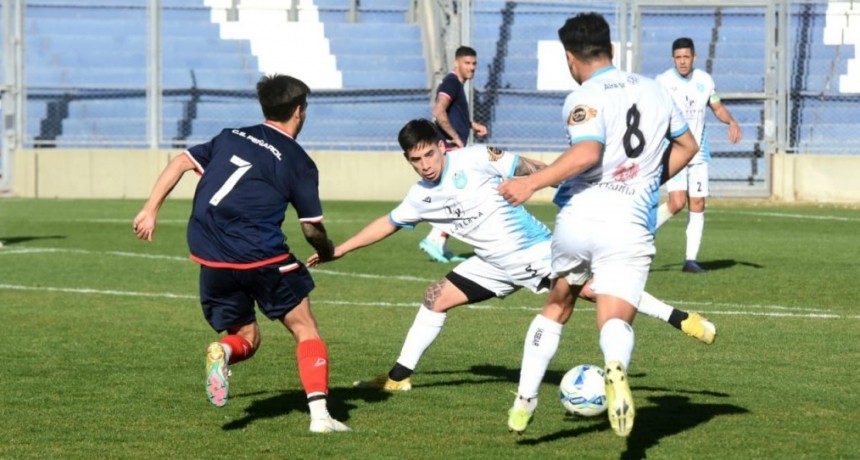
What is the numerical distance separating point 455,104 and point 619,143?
9.93m

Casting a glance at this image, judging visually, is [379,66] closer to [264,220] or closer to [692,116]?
[692,116]

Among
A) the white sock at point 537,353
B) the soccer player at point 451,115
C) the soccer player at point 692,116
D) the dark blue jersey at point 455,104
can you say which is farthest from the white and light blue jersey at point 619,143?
the dark blue jersey at point 455,104

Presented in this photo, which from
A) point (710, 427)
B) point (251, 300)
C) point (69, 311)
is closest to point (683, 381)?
point (710, 427)

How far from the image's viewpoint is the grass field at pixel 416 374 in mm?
6559

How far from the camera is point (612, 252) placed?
604 centimetres

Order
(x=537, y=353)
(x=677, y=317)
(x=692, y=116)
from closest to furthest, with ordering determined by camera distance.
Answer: (x=537, y=353), (x=677, y=317), (x=692, y=116)

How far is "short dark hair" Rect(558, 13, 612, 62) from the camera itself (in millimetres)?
6086

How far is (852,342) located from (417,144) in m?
3.64

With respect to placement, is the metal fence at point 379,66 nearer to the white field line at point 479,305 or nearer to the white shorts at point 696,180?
the white shorts at point 696,180

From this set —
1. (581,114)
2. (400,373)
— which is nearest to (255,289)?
(400,373)

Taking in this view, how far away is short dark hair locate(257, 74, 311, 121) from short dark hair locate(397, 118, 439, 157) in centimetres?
87

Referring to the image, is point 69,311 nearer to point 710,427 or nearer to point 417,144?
point 417,144

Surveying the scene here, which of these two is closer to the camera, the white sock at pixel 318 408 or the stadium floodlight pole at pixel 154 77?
the white sock at pixel 318 408

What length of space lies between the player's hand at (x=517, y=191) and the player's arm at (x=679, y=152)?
83cm
